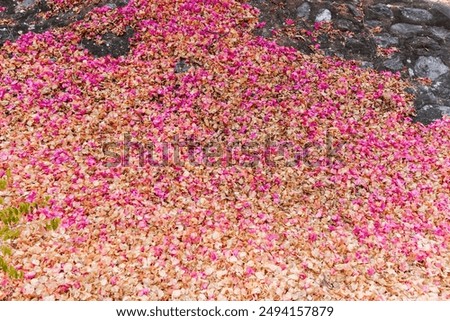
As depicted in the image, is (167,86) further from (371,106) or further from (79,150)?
(371,106)

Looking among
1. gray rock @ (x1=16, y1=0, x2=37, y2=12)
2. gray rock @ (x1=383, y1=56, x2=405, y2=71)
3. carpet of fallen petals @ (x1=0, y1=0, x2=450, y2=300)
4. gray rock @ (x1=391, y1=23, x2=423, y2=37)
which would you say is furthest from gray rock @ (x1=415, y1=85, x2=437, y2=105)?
gray rock @ (x1=16, y1=0, x2=37, y2=12)

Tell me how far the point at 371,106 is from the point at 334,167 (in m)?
2.94

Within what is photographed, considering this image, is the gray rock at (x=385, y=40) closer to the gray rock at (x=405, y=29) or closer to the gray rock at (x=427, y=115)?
the gray rock at (x=405, y=29)

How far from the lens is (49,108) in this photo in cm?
1015

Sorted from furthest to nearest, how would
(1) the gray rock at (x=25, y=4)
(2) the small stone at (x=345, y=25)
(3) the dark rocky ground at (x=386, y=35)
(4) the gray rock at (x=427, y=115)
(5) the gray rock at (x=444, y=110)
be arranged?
(2) the small stone at (x=345, y=25) < (1) the gray rock at (x=25, y=4) < (3) the dark rocky ground at (x=386, y=35) < (5) the gray rock at (x=444, y=110) < (4) the gray rock at (x=427, y=115)

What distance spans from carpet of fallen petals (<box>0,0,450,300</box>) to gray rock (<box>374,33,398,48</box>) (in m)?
1.63

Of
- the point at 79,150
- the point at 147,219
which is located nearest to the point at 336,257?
the point at 147,219

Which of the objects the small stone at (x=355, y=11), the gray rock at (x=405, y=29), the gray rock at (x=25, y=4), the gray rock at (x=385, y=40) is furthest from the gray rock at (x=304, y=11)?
the gray rock at (x=25, y=4)

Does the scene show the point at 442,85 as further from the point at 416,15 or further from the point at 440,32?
the point at 416,15

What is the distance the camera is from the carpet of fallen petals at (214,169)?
7.14m

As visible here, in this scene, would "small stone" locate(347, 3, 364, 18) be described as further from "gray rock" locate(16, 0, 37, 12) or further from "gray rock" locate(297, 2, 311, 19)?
"gray rock" locate(16, 0, 37, 12)

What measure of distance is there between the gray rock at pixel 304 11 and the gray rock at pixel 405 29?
10.0 ft

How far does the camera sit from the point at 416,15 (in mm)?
14117

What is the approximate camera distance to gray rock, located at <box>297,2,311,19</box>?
44.2ft
